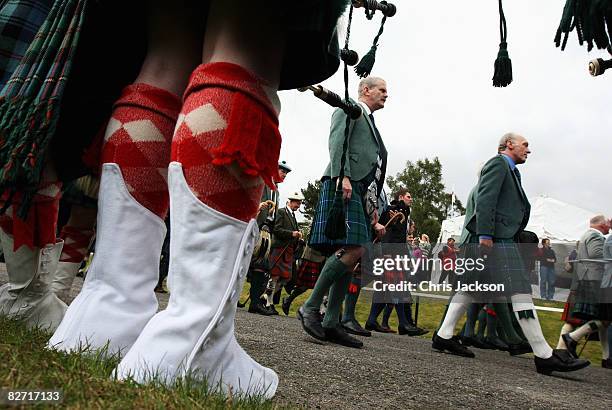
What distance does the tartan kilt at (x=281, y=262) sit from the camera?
834 cm

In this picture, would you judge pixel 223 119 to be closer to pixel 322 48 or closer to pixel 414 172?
pixel 322 48

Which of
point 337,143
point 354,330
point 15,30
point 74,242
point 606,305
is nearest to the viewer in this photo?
point 15,30

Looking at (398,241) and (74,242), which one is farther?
(398,241)

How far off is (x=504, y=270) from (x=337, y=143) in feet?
Answer: 5.22

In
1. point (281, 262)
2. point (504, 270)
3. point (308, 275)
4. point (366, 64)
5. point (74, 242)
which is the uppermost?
point (366, 64)

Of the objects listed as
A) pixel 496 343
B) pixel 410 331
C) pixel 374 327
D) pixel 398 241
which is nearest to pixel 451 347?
pixel 496 343

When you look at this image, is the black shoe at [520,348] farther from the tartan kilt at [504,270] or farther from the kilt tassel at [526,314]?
the kilt tassel at [526,314]

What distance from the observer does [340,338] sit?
3.66 m

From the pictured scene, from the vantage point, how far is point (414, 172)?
45.0 metres

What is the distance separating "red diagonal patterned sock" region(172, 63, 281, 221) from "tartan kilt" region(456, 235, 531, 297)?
3521 millimetres

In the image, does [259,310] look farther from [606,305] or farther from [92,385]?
[92,385]

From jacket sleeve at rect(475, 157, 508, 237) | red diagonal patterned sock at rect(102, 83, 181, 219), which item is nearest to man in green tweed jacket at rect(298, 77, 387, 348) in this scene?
jacket sleeve at rect(475, 157, 508, 237)

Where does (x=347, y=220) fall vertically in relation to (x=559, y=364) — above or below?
above

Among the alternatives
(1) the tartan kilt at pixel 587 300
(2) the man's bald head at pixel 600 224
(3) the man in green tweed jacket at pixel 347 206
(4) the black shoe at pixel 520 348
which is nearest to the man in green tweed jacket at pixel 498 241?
(4) the black shoe at pixel 520 348
